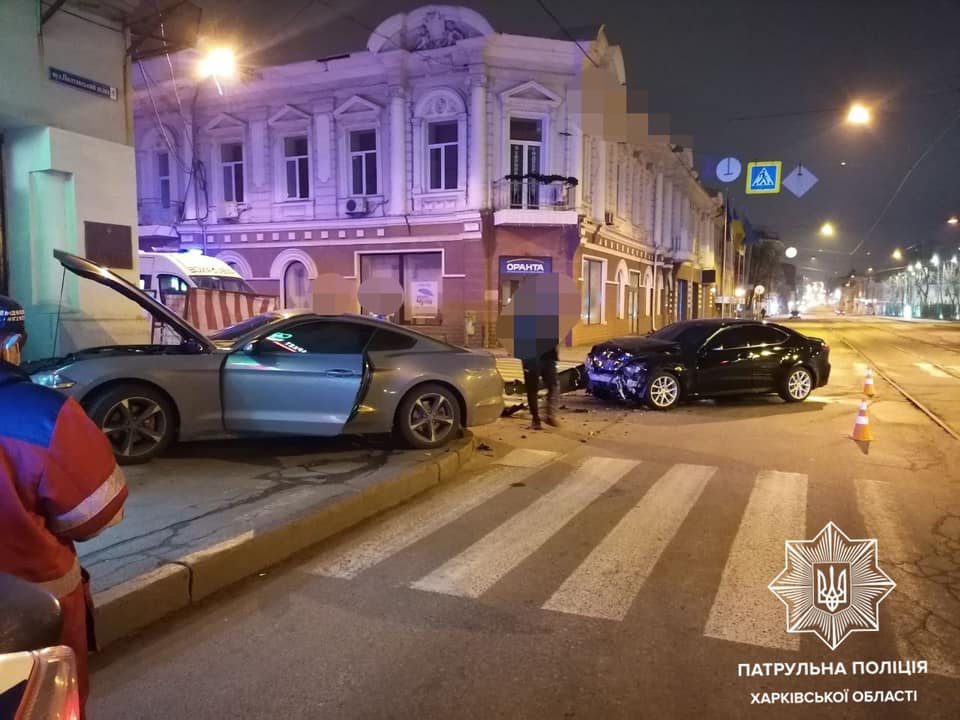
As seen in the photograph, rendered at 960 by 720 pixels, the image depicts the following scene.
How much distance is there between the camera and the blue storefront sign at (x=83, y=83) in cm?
909

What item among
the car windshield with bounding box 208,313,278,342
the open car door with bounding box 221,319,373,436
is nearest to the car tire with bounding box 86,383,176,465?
the open car door with bounding box 221,319,373,436

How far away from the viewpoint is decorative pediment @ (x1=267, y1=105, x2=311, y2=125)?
72.7ft

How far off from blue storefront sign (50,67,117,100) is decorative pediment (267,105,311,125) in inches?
508

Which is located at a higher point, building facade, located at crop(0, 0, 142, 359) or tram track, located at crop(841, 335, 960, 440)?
building facade, located at crop(0, 0, 142, 359)

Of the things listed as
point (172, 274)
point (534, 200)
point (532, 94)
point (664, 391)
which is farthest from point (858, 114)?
point (172, 274)

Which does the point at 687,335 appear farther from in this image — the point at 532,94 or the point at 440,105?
the point at 440,105

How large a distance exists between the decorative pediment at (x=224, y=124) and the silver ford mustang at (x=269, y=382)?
1821cm

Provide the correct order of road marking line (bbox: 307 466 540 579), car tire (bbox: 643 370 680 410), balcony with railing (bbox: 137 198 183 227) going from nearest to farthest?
road marking line (bbox: 307 466 540 579) < car tire (bbox: 643 370 680 410) < balcony with railing (bbox: 137 198 183 227)

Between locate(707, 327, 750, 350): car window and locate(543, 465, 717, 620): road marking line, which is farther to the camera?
locate(707, 327, 750, 350): car window

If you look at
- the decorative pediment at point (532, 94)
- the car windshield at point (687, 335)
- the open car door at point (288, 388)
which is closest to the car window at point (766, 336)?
the car windshield at point (687, 335)

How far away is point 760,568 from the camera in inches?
173

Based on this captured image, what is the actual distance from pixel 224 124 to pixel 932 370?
2328 cm

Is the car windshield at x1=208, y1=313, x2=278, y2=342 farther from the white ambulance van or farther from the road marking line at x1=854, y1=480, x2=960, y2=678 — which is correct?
the white ambulance van

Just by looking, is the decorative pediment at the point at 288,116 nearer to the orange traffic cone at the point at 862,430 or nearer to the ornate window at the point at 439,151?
the ornate window at the point at 439,151
